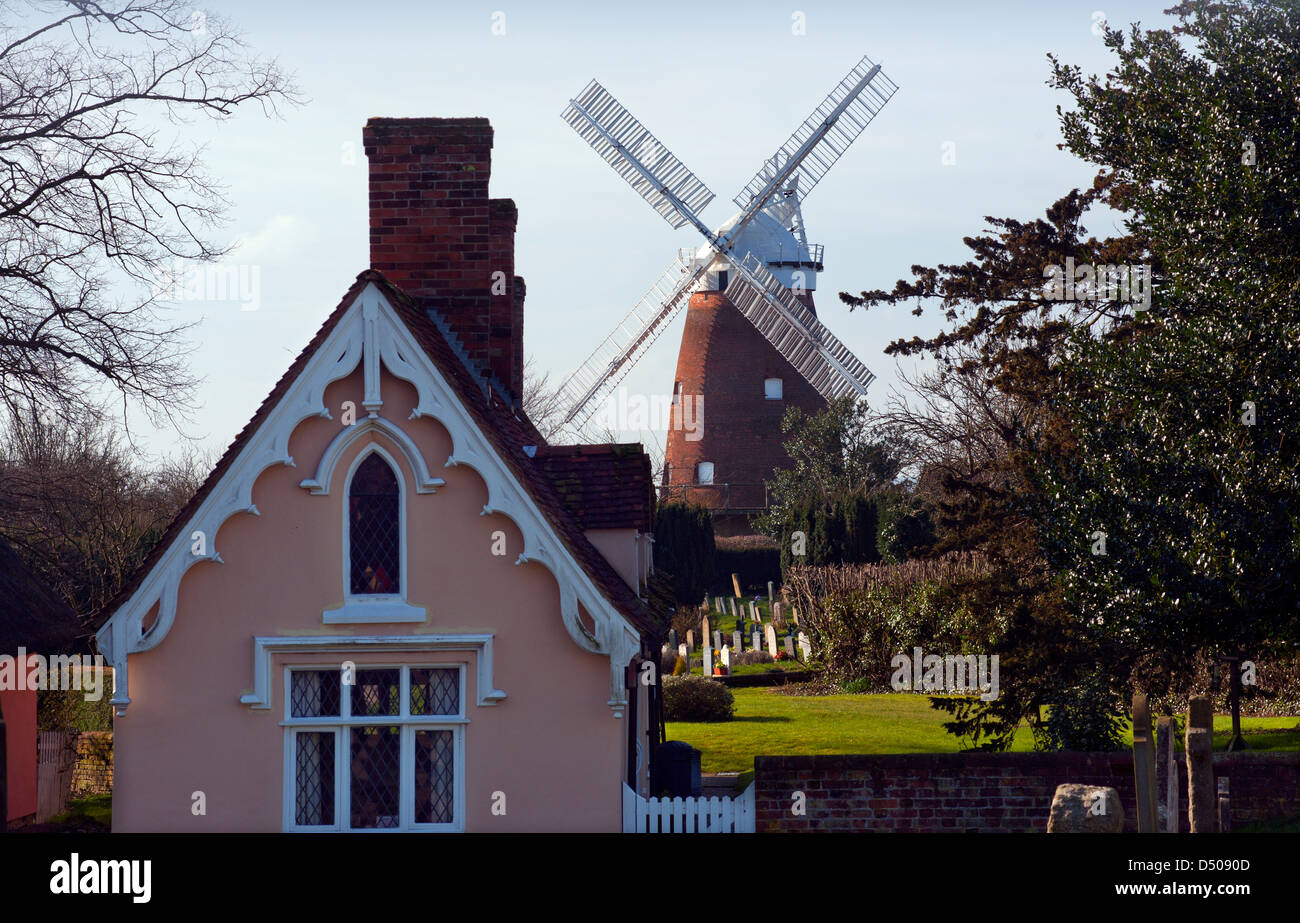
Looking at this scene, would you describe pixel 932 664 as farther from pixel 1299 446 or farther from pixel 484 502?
pixel 484 502

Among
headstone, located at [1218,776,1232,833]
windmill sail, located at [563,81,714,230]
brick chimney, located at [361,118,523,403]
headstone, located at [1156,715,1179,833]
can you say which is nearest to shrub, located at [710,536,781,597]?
windmill sail, located at [563,81,714,230]

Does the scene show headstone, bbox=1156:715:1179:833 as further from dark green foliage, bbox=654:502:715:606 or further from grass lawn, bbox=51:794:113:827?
dark green foliage, bbox=654:502:715:606

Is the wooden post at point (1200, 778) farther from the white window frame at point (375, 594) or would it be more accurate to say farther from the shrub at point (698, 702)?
the shrub at point (698, 702)

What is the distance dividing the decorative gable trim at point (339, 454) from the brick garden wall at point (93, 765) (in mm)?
9869

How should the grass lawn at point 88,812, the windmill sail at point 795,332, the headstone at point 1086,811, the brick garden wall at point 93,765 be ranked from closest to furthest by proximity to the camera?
the headstone at point 1086,811, the grass lawn at point 88,812, the brick garden wall at point 93,765, the windmill sail at point 795,332

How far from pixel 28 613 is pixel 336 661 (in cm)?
781

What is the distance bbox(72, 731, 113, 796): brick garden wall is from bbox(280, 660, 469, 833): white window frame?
10268 millimetres

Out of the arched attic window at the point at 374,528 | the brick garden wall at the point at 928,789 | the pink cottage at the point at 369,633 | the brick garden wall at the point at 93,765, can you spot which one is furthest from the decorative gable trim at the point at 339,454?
the brick garden wall at the point at 93,765

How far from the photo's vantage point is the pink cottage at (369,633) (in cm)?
1402

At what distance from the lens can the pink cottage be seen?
552 inches

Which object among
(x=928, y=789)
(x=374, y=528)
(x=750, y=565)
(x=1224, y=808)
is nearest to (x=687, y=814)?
(x=928, y=789)

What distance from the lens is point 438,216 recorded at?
54.4 feet
